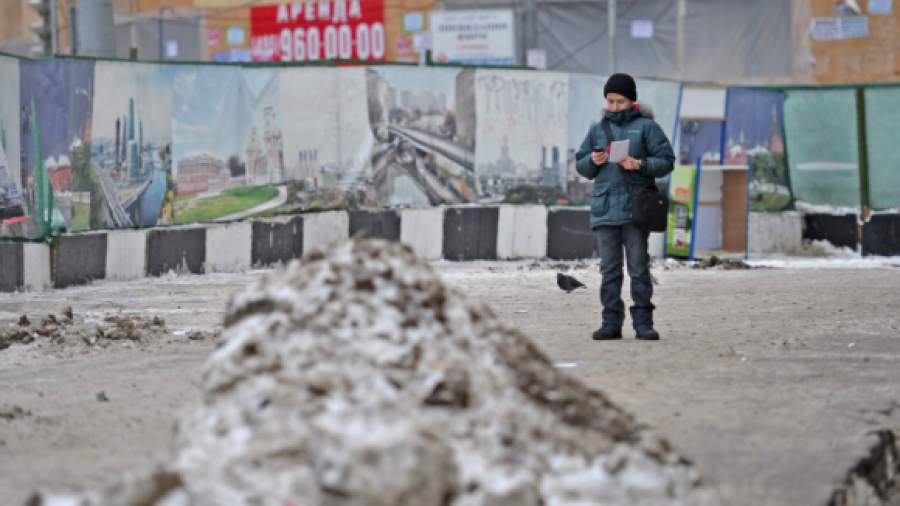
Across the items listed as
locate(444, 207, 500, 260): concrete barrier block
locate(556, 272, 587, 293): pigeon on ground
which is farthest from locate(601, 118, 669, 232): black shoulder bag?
locate(444, 207, 500, 260): concrete barrier block

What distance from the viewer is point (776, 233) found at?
A: 818 inches

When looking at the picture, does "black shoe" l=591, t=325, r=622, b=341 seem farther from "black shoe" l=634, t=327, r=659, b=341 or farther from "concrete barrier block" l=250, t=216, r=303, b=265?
"concrete barrier block" l=250, t=216, r=303, b=265

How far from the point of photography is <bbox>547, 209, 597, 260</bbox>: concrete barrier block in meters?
19.4

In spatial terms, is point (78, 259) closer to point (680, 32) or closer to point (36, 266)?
point (36, 266)

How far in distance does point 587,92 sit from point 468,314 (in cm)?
1524

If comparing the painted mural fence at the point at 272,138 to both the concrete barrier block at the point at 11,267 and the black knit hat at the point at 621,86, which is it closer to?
the concrete barrier block at the point at 11,267

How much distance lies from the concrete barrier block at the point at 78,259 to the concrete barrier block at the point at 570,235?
6.14 m

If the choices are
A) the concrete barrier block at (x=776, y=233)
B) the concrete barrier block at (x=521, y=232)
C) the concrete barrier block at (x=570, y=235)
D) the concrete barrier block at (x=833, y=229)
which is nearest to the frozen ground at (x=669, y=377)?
the concrete barrier block at (x=521, y=232)

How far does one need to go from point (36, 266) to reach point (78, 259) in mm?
585

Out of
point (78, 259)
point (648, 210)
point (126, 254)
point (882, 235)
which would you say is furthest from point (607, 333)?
point (882, 235)

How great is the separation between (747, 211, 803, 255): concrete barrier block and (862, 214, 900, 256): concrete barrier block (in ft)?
3.24

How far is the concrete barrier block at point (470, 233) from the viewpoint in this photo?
62.0 feet

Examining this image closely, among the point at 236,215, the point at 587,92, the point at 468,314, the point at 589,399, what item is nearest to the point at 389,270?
the point at 468,314

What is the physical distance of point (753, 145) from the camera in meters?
→ 20.7
